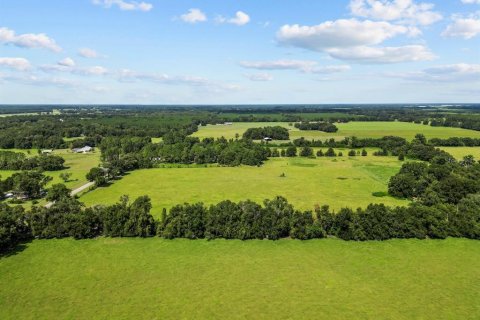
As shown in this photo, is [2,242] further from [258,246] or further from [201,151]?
[201,151]

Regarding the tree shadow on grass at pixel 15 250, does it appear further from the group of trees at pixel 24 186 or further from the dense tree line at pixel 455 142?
the dense tree line at pixel 455 142

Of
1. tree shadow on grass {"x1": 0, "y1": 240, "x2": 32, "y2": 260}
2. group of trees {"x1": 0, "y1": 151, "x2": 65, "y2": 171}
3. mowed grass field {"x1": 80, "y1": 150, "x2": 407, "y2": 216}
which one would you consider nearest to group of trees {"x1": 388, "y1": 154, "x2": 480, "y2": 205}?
mowed grass field {"x1": 80, "y1": 150, "x2": 407, "y2": 216}

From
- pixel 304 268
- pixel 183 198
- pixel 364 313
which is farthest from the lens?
pixel 183 198

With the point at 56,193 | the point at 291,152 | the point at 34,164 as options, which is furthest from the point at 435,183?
the point at 34,164

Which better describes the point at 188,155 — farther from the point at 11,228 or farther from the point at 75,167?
the point at 11,228

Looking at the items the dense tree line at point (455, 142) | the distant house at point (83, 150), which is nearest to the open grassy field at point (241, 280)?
the distant house at point (83, 150)

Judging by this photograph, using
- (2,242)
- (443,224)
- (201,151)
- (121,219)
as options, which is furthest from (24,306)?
(201,151)

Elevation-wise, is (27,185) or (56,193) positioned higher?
(27,185)
